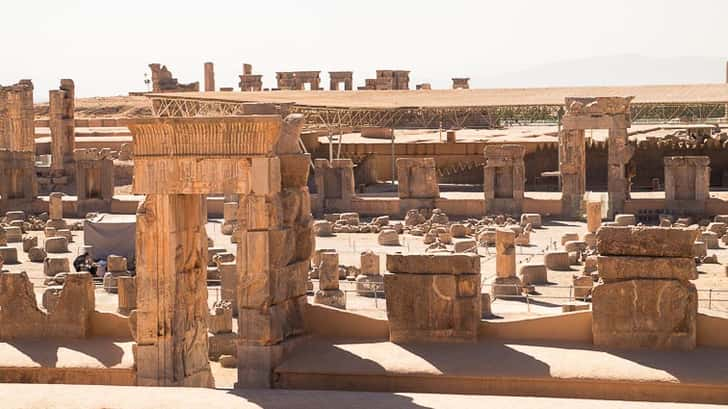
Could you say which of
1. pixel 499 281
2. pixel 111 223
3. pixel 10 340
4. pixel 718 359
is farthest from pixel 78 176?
pixel 718 359

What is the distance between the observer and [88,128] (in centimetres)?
6394

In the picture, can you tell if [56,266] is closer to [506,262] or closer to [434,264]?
[506,262]

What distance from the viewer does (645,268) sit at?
13.6m

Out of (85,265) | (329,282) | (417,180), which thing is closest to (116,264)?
(85,265)

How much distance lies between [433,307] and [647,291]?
7.66 feet

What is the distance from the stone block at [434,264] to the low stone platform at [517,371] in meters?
0.84

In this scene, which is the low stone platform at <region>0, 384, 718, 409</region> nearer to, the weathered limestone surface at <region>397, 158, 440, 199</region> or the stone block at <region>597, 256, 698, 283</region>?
the stone block at <region>597, 256, 698, 283</region>

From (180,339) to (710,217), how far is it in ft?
71.4

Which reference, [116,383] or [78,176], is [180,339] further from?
[78,176]

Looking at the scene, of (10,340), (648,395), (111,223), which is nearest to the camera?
(648,395)

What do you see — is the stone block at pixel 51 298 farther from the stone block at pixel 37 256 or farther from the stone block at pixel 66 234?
the stone block at pixel 66 234

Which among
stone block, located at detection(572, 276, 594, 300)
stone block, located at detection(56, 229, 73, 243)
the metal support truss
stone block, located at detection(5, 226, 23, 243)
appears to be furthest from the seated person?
the metal support truss

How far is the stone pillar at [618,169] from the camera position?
34.1m

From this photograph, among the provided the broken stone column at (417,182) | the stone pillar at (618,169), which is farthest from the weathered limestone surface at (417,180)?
the stone pillar at (618,169)
